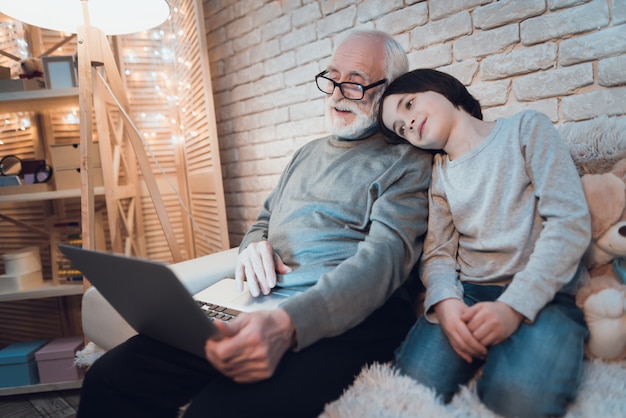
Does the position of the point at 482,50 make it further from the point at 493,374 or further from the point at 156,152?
the point at 156,152

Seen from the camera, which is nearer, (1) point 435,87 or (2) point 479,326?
(2) point 479,326

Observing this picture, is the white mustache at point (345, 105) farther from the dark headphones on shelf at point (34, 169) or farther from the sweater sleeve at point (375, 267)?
the dark headphones on shelf at point (34, 169)

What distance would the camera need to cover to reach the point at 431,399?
0.68m

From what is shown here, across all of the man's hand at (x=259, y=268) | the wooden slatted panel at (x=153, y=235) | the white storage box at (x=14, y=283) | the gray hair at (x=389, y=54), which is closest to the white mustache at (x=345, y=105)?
the gray hair at (x=389, y=54)

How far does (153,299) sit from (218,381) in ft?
0.66

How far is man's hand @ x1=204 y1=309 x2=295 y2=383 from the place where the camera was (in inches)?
25.1

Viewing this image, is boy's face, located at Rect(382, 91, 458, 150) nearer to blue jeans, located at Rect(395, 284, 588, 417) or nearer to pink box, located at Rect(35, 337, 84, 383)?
blue jeans, located at Rect(395, 284, 588, 417)

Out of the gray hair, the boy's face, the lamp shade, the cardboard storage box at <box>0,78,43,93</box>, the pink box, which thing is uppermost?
the lamp shade

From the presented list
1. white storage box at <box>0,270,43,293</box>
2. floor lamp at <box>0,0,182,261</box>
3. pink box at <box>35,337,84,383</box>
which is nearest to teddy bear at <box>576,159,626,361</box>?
floor lamp at <box>0,0,182,261</box>

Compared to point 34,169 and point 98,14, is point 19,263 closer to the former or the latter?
point 34,169

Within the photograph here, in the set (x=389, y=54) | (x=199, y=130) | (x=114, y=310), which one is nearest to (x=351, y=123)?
(x=389, y=54)

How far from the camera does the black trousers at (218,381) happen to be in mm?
671

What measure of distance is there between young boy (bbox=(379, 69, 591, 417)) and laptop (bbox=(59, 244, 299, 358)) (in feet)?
1.32

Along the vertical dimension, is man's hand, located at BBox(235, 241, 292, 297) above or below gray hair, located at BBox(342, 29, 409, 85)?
below
